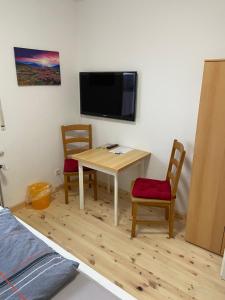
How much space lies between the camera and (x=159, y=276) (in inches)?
73.9

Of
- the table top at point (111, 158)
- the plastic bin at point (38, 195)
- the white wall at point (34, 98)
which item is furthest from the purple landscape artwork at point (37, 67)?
the plastic bin at point (38, 195)

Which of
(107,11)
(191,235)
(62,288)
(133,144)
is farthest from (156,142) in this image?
(62,288)

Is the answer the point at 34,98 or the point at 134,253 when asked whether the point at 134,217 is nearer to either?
the point at 134,253

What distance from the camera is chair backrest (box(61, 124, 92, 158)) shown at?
122 inches

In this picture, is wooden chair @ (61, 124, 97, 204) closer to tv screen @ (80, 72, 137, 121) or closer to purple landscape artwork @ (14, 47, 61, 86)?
tv screen @ (80, 72, 137, 121)

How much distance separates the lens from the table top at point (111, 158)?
7.82ft

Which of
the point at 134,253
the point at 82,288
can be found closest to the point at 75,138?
the point at 134,253

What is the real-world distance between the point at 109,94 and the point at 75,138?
790 mm

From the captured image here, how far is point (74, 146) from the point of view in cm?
343

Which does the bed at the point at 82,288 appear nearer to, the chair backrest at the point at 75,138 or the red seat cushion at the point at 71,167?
the red seat cushion at the point at 71,167

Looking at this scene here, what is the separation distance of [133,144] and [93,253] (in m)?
1.42

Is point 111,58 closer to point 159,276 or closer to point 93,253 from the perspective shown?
point 93,253

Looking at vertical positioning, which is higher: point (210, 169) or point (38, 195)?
point (210, 169)

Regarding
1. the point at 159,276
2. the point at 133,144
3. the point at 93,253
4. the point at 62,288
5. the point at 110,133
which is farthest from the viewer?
the point at 110,133
